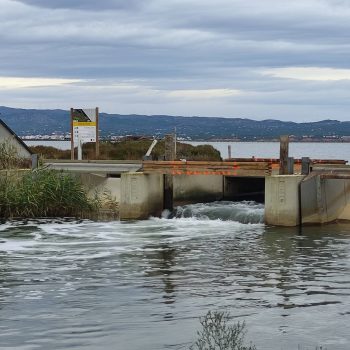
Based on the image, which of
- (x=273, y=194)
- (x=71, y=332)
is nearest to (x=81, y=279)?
(x=71, y=332)

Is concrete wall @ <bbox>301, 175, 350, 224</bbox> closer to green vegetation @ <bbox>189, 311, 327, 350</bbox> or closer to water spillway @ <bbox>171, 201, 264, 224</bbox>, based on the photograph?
water spillway @ <bbox>171, 201, 264, 224</bbox>

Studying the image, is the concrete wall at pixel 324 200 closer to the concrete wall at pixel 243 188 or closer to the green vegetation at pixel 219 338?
the concrete wall at pixel 243 188

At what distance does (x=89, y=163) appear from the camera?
3797 centimetres

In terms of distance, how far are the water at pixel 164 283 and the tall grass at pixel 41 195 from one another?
869mm

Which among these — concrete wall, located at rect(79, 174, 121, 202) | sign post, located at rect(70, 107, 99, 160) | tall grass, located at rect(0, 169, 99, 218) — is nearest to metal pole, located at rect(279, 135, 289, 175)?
→ concrete wall, located at rect(79, 174, 121, 202)

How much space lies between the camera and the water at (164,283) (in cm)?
1284

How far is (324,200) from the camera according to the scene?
28641 millimetres

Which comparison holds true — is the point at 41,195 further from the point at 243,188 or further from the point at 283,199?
the point at 243,188

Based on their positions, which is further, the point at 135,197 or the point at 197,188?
the point at 197,188

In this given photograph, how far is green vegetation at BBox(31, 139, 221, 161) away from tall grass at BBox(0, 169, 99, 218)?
56.8ft

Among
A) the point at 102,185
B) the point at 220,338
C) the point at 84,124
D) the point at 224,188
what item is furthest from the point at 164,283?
the point at 84,124

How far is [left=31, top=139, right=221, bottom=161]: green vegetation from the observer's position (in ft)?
162

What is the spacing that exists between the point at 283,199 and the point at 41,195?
8.80 m

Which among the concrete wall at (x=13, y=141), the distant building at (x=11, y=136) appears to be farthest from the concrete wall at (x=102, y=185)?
the distant building at (x=11, y=136)
